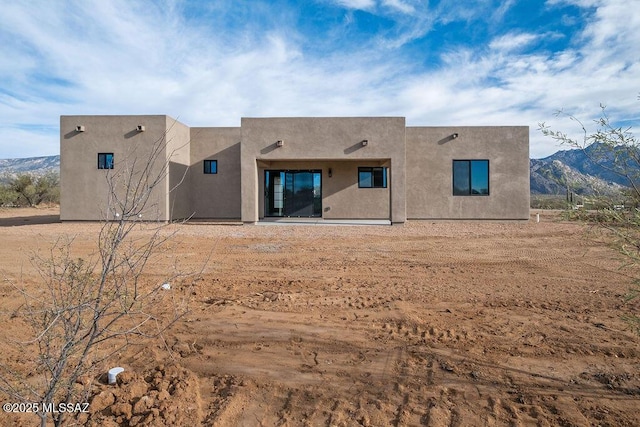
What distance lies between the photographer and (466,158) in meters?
17.2

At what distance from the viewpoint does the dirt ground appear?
2830 mm

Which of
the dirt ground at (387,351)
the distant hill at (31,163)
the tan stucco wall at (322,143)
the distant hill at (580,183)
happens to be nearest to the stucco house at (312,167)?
the tan stucco wall at (322,143)

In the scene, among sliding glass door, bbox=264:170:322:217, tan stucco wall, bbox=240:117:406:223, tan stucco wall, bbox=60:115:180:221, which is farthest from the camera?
sliding glass door, bbox=264:170:322:217

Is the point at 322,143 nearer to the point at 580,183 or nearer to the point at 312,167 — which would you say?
the point at 312,167

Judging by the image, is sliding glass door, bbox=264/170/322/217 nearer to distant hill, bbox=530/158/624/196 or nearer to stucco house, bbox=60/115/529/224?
stucco house, bbox=60/115/529/224

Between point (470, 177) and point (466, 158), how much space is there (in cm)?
90

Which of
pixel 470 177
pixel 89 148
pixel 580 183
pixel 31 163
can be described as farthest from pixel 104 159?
pixel 31 163

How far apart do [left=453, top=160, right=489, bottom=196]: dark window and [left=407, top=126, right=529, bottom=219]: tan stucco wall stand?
0.63 ft

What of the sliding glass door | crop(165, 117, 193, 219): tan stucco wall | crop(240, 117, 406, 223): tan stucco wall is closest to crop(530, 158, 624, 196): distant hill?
crop(240, 117, 406, 223): tan stucco wall

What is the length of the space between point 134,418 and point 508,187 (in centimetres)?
1777

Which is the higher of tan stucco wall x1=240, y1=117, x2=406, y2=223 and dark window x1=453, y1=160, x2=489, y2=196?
tan stucco wall x1=240, y1=117, x2=406, y2=223

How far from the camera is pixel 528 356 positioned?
11.9 ft

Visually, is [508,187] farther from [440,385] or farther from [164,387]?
[164,387]

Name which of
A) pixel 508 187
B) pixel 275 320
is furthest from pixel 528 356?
pixel 508 187
